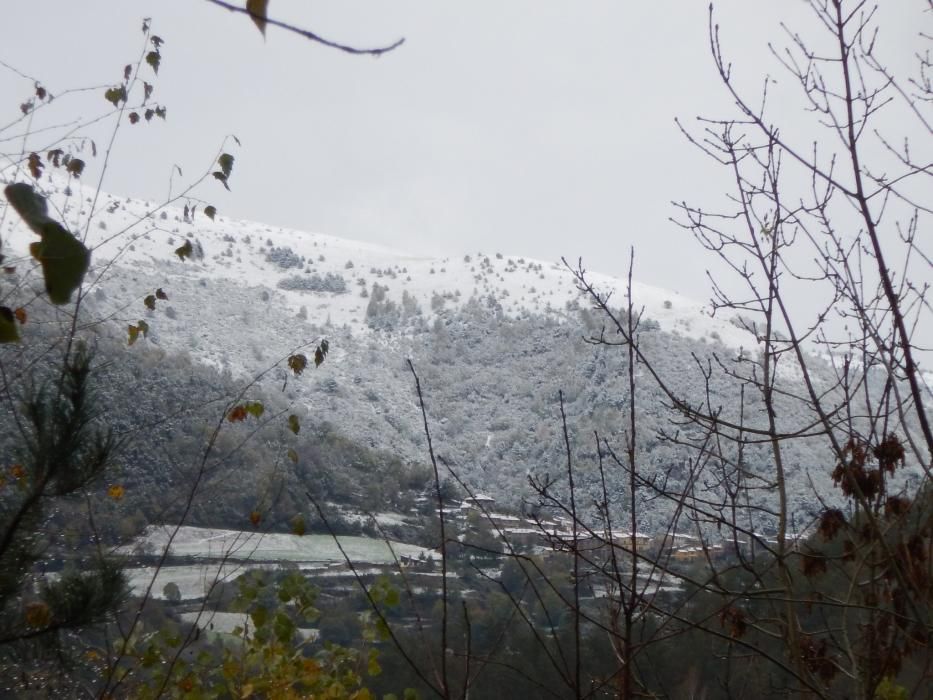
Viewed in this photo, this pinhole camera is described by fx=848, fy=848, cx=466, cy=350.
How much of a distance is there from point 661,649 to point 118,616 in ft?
12.4

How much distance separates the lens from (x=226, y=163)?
3.47 meters

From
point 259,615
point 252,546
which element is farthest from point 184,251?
point 252,546

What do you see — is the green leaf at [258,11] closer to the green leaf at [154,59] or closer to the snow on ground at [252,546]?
the snow on ground at [252,546]

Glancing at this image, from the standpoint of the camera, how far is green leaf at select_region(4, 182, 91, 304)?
0.53 metres

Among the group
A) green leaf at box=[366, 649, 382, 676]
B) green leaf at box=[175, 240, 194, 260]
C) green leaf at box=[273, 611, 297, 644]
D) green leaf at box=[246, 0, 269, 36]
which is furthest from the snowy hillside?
green leaf at box=[246, 0, 269, 36]

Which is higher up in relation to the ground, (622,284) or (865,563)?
Answer: (622,284)

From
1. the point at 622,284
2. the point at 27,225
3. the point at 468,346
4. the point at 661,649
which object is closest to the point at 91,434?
the point at 622,284

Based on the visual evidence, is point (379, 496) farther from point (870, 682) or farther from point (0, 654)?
point (870, 682)

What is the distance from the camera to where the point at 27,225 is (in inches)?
21.6

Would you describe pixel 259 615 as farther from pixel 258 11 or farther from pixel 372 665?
pixel 258 11

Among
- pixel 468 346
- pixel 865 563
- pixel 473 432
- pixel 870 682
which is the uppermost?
pixel 468 346

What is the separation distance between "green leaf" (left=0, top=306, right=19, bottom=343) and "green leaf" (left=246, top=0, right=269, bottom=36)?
0.88ft

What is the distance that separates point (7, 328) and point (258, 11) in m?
0.28

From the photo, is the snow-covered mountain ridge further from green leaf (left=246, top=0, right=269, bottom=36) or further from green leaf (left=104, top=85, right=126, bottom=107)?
green leaf (left=246, top=0, right=269, bottom=36)
